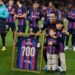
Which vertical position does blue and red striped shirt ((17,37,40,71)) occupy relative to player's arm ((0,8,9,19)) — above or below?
below

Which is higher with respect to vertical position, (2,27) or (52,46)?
(2,27)

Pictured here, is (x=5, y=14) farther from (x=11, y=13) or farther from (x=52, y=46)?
(x=52, y=46)

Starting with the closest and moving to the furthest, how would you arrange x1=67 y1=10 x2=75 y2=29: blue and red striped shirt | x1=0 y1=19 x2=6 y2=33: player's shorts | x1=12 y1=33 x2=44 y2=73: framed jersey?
x1=12 y1=33 x2=44 y2=73: framed jersey, x1=0 y1=19 x2=6 y2=33: player's shorts, x1=67 y1=10 x2=75 y2=29: blue and red striped shirt

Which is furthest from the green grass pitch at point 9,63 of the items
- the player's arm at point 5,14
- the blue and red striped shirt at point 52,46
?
the player's arm at point 5,14

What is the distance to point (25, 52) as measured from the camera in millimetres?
11078

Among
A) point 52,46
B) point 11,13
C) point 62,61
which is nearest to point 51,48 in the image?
point 52,46

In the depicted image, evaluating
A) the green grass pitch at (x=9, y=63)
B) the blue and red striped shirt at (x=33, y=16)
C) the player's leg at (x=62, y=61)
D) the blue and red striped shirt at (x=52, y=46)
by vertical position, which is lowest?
the green grass pitch at (x=9, y=63)

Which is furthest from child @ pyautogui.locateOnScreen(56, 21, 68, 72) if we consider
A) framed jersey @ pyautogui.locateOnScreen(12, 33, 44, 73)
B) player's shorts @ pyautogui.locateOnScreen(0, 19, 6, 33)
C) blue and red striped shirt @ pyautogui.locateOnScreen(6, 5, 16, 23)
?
blue and red striped shirt @ pyautogui.locateOnScreen(6, 5, 16, 23)

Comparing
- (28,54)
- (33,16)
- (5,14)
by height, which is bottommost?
(28,54)

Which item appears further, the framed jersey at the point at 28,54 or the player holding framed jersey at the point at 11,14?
the player holding framed jersey at the point at 11,14

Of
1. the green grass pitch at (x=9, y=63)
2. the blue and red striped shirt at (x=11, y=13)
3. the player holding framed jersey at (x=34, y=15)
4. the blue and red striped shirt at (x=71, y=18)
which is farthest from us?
the blue and red striped shirt at (x=11, y=13)

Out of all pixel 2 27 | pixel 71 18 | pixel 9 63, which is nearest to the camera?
pixel 9 63

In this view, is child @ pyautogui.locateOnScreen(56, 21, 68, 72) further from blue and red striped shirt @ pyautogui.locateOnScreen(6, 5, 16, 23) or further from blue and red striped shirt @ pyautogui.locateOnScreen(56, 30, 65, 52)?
blue and red striped shirt @ pyautogui.locateOnScreen(6, 5, 16, 23)

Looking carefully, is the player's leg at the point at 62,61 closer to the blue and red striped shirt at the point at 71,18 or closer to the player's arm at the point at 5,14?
the player's arm at the point at 5,14
